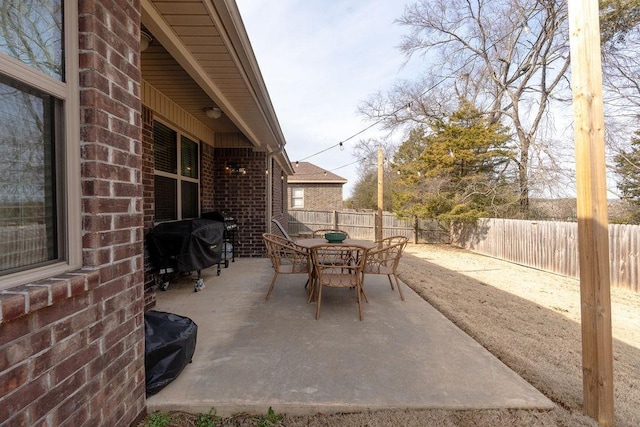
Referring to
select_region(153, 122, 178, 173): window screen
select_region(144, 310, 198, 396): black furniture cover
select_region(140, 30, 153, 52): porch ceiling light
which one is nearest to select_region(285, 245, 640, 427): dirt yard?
select_region(144, 310, 198, 396): black furniture cover

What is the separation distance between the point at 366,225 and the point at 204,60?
488 inches

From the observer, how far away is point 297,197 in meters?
20.0

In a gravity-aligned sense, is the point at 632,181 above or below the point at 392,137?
below

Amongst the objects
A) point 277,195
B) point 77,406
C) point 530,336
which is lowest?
point 530,336

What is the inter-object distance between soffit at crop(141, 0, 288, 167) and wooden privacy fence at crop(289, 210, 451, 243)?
31.3 feet

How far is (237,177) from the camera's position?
6.78 meters

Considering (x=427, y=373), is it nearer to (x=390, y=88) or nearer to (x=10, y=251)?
(x=10, y=251)

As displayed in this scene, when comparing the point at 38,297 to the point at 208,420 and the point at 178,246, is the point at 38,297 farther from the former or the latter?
the point at 178,246

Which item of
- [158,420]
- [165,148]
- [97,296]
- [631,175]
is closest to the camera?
[97,296]

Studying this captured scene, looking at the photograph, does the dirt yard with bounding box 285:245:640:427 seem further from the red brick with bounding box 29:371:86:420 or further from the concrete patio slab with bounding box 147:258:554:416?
the red brick with bounding box 29:371:86:420

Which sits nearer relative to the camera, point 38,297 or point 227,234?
point 38,297

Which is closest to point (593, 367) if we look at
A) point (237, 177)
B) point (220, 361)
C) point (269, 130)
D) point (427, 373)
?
point (427, 373)

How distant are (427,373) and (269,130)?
4494 millimetres

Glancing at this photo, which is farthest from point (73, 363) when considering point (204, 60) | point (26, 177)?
point (204, 60)
